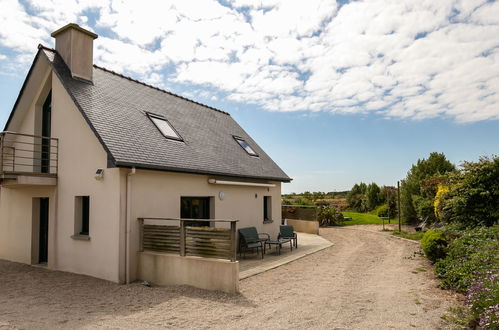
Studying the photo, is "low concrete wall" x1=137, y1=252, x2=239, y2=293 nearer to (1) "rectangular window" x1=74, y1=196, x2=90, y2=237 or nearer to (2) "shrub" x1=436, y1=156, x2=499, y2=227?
(1) "rectangular window" x1=74, y1=196, x2=90, y2=237

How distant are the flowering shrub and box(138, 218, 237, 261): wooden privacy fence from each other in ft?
15.8

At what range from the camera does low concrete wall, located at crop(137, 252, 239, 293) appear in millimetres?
8203

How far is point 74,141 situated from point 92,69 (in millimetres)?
3193

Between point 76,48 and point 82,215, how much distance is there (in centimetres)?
582

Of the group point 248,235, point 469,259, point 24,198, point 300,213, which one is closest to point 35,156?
point 24,198

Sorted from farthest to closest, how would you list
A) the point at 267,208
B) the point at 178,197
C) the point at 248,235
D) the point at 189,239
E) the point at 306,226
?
Answer: 1. the point at 306,226
2. the point at 267,208
3. the point at 248,235
4. the point at 178,197
5. the point at 189,239

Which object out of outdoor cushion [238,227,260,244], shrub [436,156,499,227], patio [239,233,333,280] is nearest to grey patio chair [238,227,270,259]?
outdoor cushion [238,227,260,244]

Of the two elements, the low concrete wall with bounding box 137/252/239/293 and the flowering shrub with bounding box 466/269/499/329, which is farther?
the low concrete wall with bounding box 137/252/239/293

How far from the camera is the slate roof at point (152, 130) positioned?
9977 mm

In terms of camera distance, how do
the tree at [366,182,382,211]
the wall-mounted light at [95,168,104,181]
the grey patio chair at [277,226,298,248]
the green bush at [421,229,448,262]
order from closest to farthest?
the wall-mounted light at [95,168,104,181], the green bush at [421,229,448,262], the grey patio chair at [277,226,298,248], the tree at [366,182,382,211]

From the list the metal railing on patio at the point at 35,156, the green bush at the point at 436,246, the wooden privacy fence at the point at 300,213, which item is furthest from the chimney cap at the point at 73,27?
the wooden privacy fence at the point at 300,213

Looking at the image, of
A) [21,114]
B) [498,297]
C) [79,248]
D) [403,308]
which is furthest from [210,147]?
[498,297]

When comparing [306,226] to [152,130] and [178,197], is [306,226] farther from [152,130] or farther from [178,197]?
[152,130]

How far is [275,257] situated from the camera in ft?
42.1
